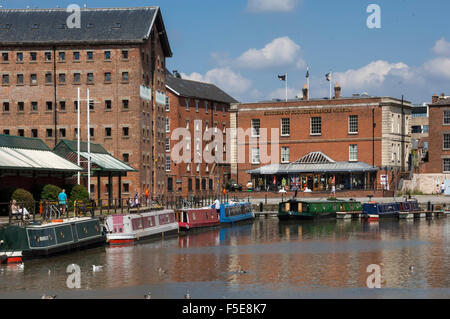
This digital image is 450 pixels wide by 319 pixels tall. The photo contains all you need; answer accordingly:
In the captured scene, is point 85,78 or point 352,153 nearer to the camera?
point 85,78

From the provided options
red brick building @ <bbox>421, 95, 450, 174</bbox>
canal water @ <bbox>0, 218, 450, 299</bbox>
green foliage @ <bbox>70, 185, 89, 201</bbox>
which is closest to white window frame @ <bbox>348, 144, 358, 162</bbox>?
red brick building @ <bbox>421, 95, 450, 174</bbox>

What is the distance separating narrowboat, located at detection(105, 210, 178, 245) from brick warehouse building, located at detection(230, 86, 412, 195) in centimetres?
4467

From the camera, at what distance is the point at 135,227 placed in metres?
55.6

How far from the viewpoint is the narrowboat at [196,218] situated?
66.1m

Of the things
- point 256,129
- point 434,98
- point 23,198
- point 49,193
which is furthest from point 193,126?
point 23,198

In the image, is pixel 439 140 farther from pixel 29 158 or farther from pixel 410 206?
pixel 29 158

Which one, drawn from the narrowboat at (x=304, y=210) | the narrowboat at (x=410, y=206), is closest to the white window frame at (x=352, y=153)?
the narrowboat at (x=410, y=206)

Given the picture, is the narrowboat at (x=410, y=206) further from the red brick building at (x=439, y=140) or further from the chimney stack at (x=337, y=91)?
the chimney stack at (x=337, y=91)

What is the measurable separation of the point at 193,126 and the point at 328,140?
21782 millimetres

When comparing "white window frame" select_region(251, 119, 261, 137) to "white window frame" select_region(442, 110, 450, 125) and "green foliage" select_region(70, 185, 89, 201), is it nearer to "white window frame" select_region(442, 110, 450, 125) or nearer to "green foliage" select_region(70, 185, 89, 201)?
"white window frame" select_region(442, 110, 450, 125)

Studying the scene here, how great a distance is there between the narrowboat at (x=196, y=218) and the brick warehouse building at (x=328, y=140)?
3269 cm

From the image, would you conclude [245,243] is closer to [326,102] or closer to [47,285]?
[47,285]

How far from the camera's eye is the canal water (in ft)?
112

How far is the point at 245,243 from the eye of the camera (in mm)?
57062
